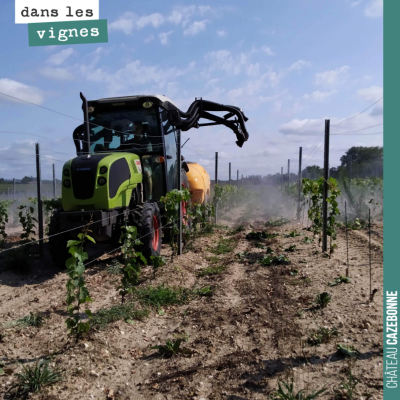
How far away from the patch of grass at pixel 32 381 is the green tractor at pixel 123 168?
2.98 meters

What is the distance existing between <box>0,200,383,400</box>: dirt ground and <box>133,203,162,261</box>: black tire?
0.45m

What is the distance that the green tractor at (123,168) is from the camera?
649 cm

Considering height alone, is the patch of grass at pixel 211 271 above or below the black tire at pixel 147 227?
below

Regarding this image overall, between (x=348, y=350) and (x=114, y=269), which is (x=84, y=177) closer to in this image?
(x=114, y=269)

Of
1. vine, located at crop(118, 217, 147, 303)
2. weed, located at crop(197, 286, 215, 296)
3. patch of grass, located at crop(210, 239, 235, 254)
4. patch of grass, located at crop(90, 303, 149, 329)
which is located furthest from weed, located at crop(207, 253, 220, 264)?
patch of grass, located at crop(90, 303, 149, 329)

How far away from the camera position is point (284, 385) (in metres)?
3.04

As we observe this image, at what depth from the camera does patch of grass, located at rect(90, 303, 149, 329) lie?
4.58 metres

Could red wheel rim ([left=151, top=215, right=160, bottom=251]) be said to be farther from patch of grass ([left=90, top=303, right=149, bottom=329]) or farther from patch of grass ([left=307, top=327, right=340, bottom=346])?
patch of grass ([left=307, top=327, right=340, bottom=346])

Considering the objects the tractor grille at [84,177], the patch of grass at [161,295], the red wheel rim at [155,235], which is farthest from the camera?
the red wheel rim at [155,235]

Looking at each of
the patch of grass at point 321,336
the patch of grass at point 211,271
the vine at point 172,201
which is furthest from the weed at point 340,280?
the vine at point 172,201

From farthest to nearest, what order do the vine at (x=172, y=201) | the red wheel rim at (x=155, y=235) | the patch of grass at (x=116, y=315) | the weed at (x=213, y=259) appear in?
1. the weed at (x=213, y=259)
2. the vine at (x=172, y=201)
3. the red wheel rim at (x=155, y=235)
4. the patch of grass at (x=116, y=315)

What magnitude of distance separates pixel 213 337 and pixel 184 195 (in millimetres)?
4040

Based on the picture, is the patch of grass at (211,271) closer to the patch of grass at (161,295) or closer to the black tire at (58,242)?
the patch of grass at (161,295)

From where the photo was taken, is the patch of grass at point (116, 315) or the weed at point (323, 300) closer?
the patch of grass at point (116, 315)
